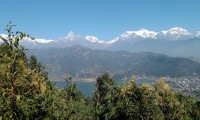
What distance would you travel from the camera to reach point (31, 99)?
1619 centimetres

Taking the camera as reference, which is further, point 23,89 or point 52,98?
point 52,98

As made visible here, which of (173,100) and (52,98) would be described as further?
(173,100)

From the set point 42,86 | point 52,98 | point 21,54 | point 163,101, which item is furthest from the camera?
point 163,101

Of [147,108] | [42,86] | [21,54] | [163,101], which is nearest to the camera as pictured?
[21,54]

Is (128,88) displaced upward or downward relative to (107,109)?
upward

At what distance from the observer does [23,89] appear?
51.9 ft

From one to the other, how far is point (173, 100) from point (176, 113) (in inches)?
63.4


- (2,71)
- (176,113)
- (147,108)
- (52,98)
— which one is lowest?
Result: (176,113)

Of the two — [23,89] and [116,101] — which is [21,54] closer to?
[23,89]

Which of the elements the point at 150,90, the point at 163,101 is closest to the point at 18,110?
the point at 150,90

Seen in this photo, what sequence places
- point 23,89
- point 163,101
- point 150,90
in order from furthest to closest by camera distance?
point 163,101 → point 150,90 → point 23,89

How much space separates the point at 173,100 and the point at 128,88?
13994mm

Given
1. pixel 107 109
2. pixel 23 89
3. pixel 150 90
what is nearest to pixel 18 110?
pixel 23 89

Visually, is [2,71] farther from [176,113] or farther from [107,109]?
[176,113]
